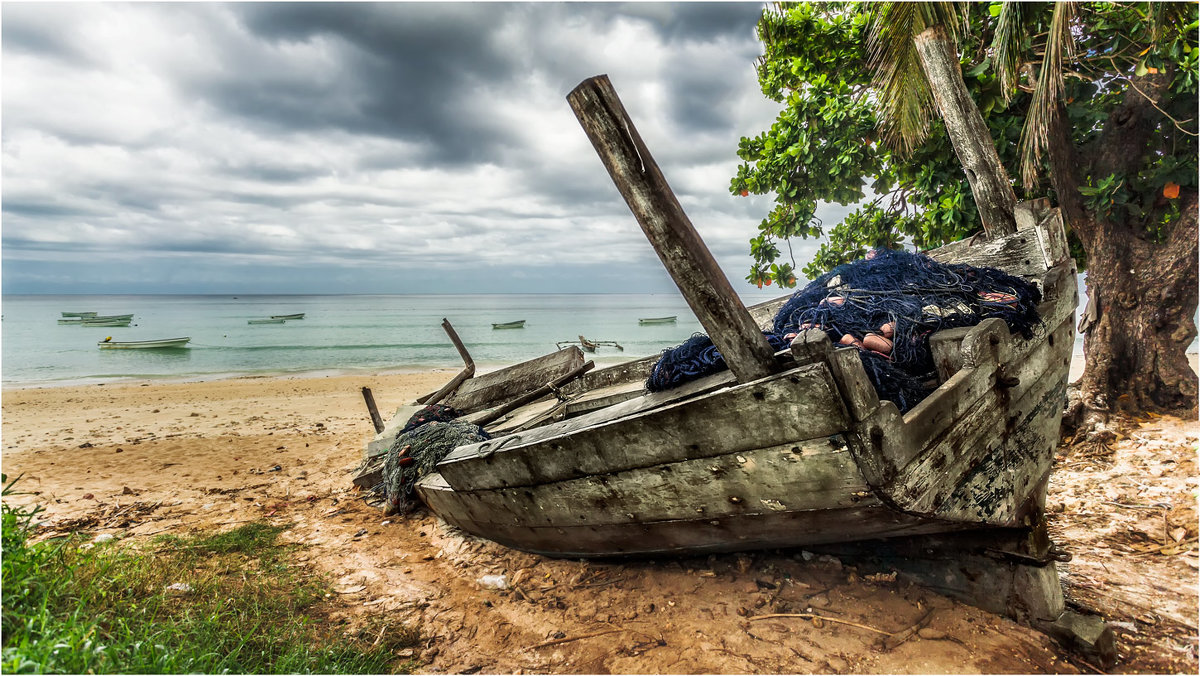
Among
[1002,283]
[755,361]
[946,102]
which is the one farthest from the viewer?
[946,102]

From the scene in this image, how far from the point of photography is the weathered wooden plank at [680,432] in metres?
2.07

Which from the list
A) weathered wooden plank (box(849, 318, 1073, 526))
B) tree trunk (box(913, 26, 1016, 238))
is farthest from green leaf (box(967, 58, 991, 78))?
weathered wooden plank (box(849, 318, 1073, 526))

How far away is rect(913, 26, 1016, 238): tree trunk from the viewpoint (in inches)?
177

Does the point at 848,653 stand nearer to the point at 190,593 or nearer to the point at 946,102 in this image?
the point at 190,593

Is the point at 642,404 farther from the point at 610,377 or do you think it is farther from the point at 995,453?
the point at 610,377

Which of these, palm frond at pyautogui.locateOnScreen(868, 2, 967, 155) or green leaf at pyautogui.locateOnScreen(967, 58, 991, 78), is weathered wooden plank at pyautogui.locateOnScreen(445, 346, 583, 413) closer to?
palm frond at pyautogui.locateOnScreen(868, 2, 967, 155)

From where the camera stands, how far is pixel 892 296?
10.1 feet

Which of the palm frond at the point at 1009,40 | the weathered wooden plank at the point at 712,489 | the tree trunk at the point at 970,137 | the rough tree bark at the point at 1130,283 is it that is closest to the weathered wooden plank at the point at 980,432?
the weathered wooden plank at the point at 712,489

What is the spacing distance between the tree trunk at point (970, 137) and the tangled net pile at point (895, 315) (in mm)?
1499

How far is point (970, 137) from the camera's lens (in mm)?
4633

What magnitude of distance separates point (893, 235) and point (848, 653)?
6312 millimetres

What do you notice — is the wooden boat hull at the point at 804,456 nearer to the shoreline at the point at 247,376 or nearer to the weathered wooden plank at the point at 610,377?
the weathered wooden plank at the point at 610,377

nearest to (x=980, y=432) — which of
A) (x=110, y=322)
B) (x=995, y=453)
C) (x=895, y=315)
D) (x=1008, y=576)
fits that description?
(x=995, y=453)

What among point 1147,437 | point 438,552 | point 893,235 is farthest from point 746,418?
point 893,235
